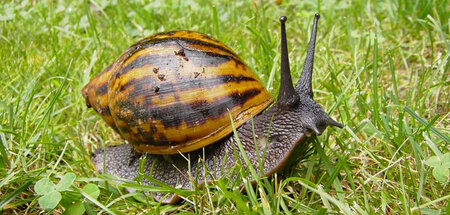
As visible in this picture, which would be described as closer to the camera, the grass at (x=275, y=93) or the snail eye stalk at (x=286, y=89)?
the grass at (x=275, y=93)

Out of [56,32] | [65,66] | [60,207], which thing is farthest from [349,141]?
[56,32]

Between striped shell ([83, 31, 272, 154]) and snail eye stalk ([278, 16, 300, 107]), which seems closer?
snail eye stalk ([278, 16, 300, 107])

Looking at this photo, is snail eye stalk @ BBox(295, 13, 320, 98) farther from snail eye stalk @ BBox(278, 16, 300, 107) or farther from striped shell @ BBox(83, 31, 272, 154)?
striped shell @ BBox(83, 31, 272, 154)

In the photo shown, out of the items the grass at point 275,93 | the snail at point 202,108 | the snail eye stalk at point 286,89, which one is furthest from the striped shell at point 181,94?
the grass at point 275,93

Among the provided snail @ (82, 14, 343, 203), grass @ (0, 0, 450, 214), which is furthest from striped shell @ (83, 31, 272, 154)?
grass @ (0, 0, 450, 214)

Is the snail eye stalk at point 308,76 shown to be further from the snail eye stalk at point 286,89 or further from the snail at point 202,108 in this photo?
the snail eye stalk at point 286,89

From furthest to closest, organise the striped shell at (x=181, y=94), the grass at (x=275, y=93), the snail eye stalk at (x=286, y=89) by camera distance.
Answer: the striped shell at (x=181, y=94), the snail eye stalk at (x=286, y=89), the grass at (x=275, y=93)
